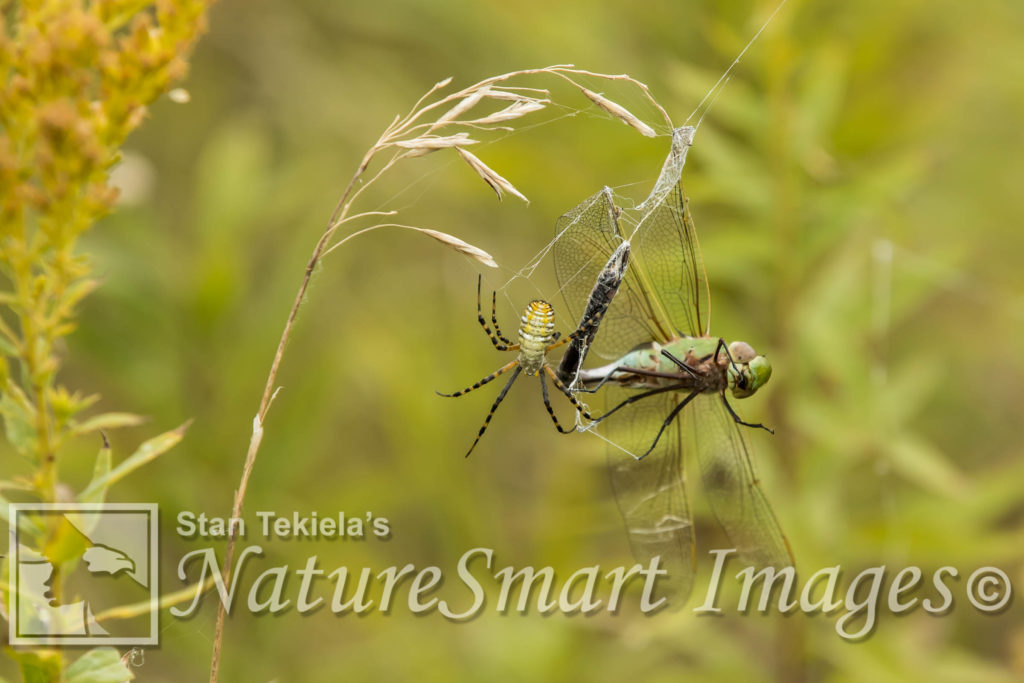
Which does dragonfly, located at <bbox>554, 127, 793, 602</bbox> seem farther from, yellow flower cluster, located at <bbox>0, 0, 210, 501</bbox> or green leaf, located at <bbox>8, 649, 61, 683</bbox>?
green leaf, located at <bbox>8, 649, 61, 683</bbox>

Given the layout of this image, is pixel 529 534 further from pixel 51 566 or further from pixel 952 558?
pixel 51 566

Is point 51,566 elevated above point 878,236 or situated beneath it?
situated beneath

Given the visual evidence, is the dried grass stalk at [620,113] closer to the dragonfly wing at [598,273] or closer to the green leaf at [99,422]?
the dragonfly wing at [598,273]

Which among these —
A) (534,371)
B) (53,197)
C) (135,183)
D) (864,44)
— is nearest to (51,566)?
(53,197)

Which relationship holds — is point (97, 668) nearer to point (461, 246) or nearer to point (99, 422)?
point (99, 422)

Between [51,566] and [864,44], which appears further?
[864,44]

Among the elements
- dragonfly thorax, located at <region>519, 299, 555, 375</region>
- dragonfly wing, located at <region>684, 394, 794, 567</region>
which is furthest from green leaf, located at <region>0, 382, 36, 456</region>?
dragonfly wing, located at <region>684, 394, 794, 567</region>
